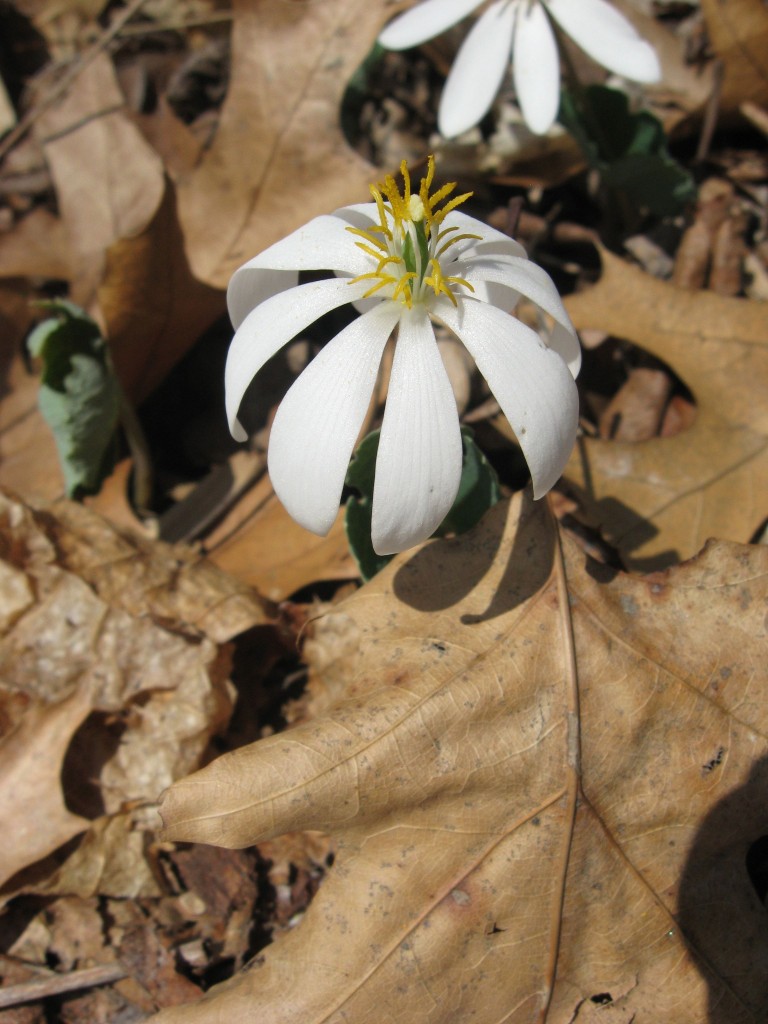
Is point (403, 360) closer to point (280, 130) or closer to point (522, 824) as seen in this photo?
point (522, 824)

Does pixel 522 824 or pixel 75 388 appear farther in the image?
pixel 75 388

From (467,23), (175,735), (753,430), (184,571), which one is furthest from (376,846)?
(467,23)

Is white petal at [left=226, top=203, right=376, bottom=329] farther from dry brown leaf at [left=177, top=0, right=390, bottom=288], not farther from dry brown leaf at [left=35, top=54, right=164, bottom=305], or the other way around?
dry brown leaf at [left=35, top=54, right=164, bottom=305]

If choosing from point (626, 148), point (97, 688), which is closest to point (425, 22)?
point (626, 148)

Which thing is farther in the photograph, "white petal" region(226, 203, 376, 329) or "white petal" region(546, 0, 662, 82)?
"white petal" region(546, 0, 662, 82)

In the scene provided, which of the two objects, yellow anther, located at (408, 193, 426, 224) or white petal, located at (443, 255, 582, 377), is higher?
yellow anther, located at (408, 193, 426, 224)

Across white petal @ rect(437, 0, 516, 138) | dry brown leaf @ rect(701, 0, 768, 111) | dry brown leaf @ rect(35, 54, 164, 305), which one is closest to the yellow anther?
white petal @ rect(437, 0, 516, 138)
